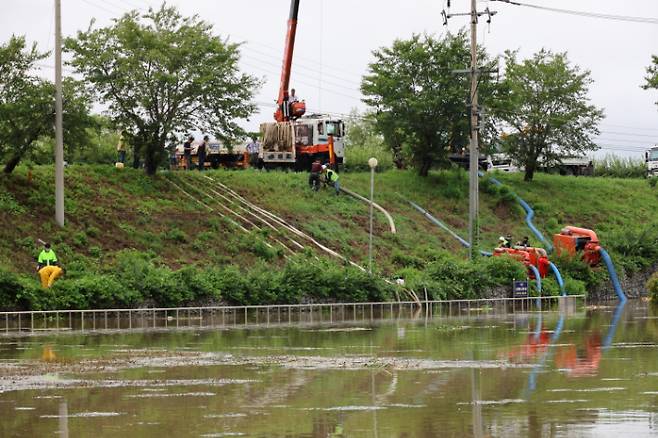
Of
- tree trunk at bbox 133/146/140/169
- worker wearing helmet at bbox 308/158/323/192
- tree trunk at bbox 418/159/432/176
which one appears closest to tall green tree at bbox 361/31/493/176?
tree trunk at bbox 418/159/432/176

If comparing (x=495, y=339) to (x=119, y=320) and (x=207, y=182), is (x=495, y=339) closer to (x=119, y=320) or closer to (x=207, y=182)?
(x=119, y=320)

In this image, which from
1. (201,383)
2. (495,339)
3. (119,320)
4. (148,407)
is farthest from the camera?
(119,320)

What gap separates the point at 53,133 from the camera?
4778 centimetres

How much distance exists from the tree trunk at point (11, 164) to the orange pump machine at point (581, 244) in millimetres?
22282

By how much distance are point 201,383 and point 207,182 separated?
38237mm

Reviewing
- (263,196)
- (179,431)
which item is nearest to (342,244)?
(263,196)

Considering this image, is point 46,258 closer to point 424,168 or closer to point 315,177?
point 315,177

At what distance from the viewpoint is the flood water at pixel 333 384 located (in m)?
16.1

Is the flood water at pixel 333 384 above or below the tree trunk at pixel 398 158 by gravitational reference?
below

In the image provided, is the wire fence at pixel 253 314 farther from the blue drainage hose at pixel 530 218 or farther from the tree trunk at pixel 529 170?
the tree trunk at pixel 529 170

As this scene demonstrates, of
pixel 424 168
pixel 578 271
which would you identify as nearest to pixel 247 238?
pixel 578 271

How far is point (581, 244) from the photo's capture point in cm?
5712

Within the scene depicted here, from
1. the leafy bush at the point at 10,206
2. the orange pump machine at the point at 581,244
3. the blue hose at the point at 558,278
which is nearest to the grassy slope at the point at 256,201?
the leafy bush at the point at 10,206

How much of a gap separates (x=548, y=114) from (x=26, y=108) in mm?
36057
